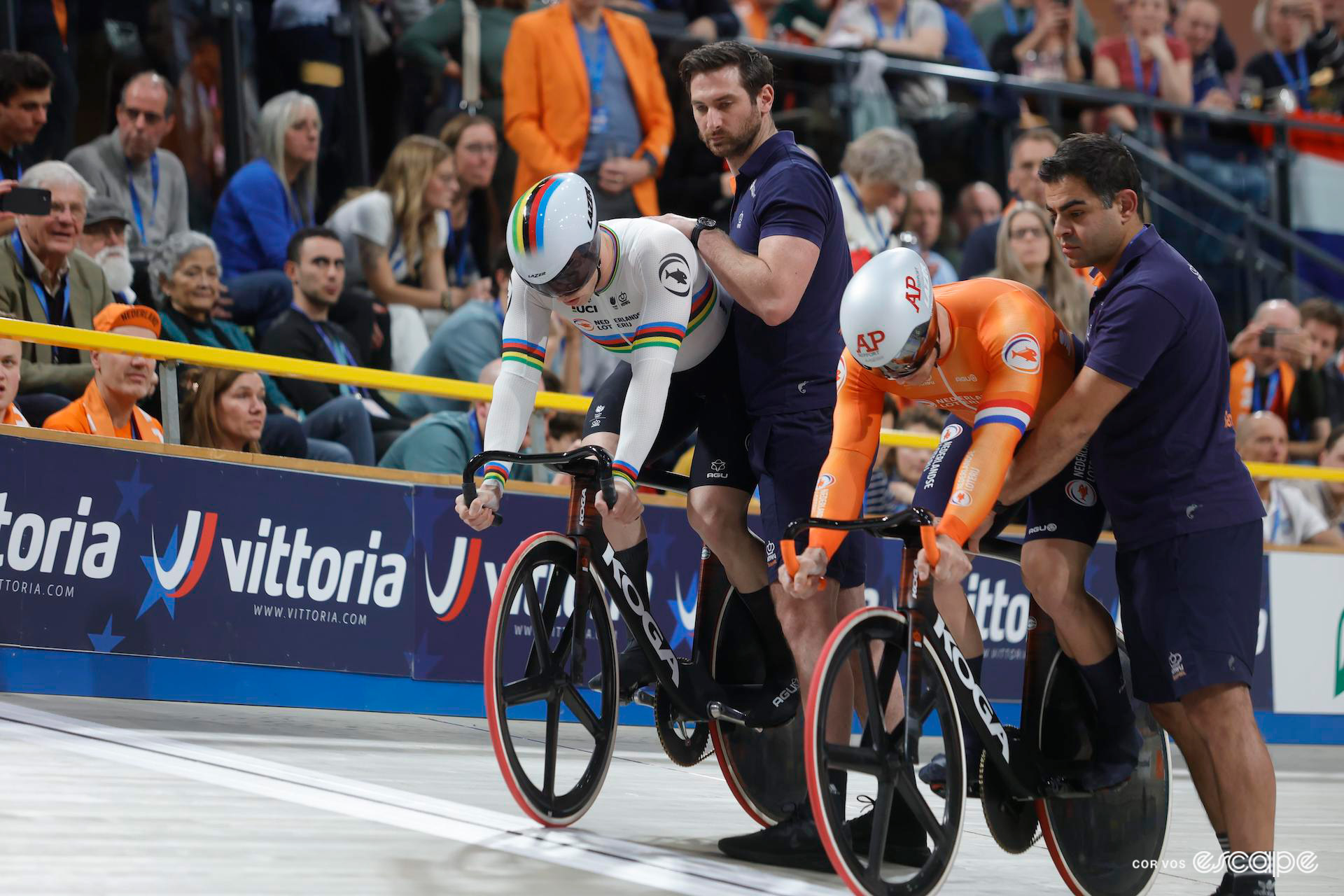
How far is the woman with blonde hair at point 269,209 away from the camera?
7574mm

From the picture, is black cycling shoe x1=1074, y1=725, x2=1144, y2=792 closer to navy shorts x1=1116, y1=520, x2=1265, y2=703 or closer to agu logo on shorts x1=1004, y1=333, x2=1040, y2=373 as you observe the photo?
navy shorts x1=1116, y1=520, x2=1265, y2=703

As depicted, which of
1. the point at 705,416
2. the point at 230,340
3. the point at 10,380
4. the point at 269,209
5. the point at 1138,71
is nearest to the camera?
the point at 705,416

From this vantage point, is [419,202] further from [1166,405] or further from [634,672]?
[1166,405]

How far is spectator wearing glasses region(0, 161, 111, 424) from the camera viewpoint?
609 centimetres

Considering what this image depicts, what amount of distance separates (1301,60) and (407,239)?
8181mm

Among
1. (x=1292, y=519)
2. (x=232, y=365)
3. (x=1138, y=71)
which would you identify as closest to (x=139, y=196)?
(x=232, y=365)

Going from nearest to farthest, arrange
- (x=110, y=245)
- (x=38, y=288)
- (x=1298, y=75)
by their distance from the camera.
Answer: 1. (x=38, y=288)
2. (x=110, y=245)
3. (x=1298, y=75)

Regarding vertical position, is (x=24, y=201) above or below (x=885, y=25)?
below

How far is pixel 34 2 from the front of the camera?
7844 mm

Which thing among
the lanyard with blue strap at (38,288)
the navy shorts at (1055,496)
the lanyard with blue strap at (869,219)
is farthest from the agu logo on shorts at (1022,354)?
the lanyard with blue strap at (869,219)

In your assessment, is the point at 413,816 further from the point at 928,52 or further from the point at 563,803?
the point at 928,52

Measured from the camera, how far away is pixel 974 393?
4.13 m

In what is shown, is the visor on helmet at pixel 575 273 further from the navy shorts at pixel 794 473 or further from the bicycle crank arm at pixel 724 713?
the bicycle crank arm at pixel 724 713

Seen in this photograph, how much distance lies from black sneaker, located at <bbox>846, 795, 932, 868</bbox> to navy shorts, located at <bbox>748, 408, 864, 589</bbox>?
687 millimetres
